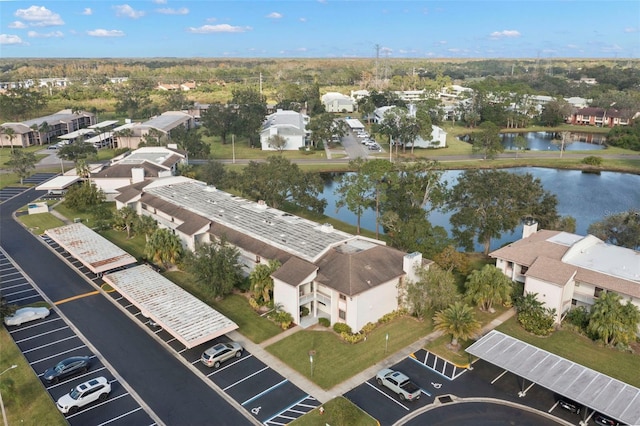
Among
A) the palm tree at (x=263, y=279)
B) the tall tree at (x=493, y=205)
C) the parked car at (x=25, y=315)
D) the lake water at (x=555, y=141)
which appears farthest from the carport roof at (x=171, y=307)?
the lake water at (x=555, y=141)

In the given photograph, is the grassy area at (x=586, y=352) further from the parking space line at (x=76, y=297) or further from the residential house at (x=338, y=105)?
the residential house at (x=338, y=105)

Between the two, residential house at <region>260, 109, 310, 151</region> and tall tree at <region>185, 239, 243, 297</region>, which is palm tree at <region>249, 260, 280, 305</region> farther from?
residential house at <region>260, 109, 310, 151</region>

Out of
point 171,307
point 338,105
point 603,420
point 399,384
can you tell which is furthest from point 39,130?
point 603,420

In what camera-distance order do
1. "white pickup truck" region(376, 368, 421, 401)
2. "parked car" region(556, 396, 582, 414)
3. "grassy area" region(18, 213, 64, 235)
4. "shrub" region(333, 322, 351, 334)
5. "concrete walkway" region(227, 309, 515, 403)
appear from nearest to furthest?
"parked car" region(556, 396, 582, 414), "white pickup truck" region(376, 368, 421, 401), "concrete walkway" region(227, 309, 515, 403), "shrub" region(333, 322, 351, 334), "grassy area" region(18, 213, 64, 235)

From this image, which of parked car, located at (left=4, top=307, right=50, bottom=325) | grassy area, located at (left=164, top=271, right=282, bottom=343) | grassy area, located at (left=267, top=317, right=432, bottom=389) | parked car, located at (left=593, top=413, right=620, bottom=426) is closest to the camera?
parked car, located at (left=593, top=413, right=620, bottom=426)

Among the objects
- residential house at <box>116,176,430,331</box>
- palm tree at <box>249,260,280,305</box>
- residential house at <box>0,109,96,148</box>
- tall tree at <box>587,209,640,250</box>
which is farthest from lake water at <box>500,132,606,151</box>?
residential house at <box>0,109,96,148</box>

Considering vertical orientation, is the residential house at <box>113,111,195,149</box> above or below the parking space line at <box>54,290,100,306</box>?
above
